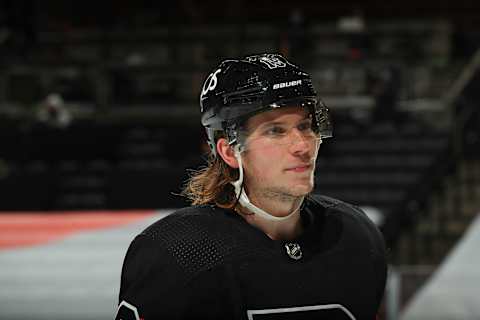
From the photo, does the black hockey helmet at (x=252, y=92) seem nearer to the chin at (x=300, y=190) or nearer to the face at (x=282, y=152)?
the face at (x=282, y=152)

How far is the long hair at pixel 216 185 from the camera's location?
5.63 feet

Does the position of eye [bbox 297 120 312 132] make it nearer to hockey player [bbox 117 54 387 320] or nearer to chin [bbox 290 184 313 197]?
hockey player [bbox 117 54 387 320]

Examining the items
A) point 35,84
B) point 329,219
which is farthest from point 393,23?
point 329,219

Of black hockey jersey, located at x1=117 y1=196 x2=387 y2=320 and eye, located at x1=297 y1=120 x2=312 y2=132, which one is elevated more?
eye, located at x1=297 y1=120 x2=312 y2=132

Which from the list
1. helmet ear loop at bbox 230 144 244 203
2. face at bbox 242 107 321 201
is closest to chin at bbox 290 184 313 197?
face at bbox 242 107 321 201

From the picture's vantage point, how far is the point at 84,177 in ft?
26.3

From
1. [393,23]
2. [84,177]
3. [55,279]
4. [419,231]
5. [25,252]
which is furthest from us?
[393,23]

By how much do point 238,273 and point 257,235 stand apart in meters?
0.09

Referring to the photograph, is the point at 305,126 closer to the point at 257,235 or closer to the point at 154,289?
the point at 257,235

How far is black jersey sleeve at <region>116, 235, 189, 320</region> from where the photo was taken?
60.4 inches

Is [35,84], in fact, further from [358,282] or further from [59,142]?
[358,282]

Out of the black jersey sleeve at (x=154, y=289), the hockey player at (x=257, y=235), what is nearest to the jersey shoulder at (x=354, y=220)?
the hockey player at (x=257, y=235)

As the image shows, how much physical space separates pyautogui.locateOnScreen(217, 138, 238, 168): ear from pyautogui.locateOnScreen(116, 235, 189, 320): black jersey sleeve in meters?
0.24

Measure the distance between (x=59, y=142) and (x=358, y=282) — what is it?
7254 mm
